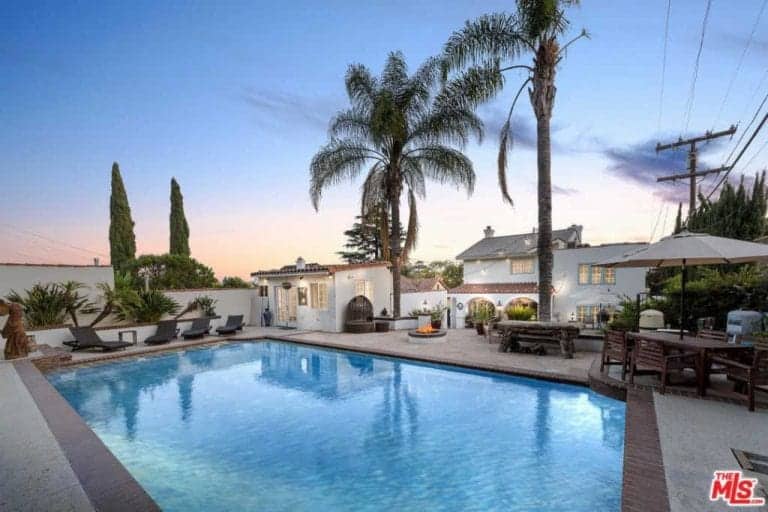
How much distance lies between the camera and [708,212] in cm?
1994

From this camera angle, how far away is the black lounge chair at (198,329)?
16641 mm

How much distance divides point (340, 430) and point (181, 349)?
430 inches

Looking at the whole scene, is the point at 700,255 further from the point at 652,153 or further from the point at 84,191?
the point at 84,191

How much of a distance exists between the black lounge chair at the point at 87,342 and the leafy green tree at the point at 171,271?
48.2ft

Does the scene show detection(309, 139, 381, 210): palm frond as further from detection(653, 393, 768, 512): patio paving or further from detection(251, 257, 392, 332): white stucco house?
detection(653, 393, 768, 512): patio paving

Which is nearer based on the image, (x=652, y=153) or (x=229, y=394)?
(x=229, y=394)

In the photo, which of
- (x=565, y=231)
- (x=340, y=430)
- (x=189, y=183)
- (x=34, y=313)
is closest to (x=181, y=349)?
(x=34, y=313)

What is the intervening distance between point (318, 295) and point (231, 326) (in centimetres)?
443

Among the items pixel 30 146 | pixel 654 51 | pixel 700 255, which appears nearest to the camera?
pixel 700 255

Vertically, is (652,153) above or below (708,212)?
above

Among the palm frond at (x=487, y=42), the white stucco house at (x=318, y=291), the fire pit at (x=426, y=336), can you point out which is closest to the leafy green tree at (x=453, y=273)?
the white stucco house at (x=318, y=291)

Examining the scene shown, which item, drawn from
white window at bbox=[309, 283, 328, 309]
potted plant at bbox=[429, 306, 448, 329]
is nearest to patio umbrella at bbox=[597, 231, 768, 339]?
potted plant at bbox=[429, 306, 448, 329]

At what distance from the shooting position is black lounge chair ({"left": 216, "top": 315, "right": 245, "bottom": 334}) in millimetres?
17652

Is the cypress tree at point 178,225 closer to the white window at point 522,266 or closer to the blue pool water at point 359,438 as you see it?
the blue pool water at point 359,438
